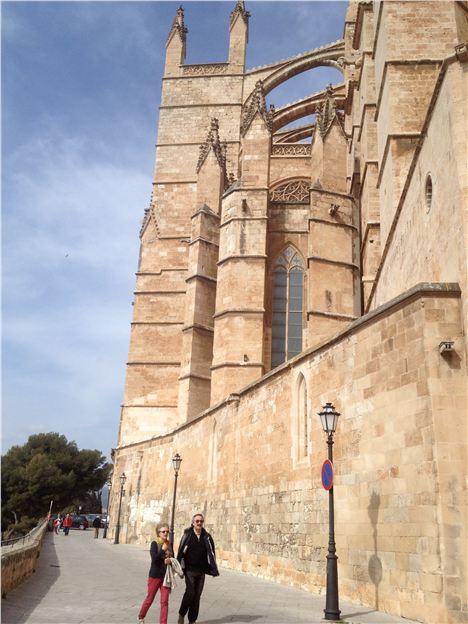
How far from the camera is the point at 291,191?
82.8 ft

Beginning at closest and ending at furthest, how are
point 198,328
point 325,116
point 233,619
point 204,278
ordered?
point 233,619
point 325,116
point 198,328
point 204,278

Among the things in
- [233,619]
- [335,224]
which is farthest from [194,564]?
[335,224]

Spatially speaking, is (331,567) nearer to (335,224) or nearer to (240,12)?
(335,224)

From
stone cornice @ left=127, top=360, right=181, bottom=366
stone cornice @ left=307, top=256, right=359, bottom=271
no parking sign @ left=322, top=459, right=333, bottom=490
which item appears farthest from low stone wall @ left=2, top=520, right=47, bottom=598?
stone cornice @ left=127, top=360, right=181, bottom=366

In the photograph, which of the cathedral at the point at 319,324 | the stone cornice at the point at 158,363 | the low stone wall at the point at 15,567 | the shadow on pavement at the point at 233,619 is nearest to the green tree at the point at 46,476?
the cathedral at the point at 319,324

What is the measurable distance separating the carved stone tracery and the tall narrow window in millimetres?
4555

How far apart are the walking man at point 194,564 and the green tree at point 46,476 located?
40.2m

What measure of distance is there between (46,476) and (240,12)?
1395 inches

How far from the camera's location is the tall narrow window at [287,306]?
19.4m

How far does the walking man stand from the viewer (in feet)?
18.6

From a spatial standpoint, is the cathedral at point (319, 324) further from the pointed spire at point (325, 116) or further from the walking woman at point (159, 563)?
the walking woman at point (159, 563)

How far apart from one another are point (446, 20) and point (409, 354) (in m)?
10.3

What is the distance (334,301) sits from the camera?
18.0 m

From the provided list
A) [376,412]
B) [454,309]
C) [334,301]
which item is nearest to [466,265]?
[454,309]
